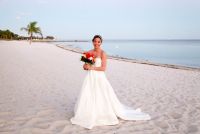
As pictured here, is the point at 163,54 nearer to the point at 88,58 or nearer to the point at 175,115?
the point at 175,115

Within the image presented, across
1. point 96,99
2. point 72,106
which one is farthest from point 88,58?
point 72,106

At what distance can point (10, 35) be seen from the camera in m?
104

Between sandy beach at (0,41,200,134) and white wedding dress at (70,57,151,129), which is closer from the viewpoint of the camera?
sandy beach at (0,41,200,134)

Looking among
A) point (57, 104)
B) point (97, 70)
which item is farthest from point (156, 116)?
point (57, 104)

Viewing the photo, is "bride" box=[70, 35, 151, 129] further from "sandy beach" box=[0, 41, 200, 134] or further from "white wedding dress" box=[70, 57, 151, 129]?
"sandy beach" box=[0, 41, 200, 134]

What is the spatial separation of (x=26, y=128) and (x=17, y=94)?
313 centimetres

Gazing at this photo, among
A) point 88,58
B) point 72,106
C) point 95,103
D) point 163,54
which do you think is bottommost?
point 163,54

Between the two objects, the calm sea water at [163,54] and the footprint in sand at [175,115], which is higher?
the footprint in sand at [175,115]

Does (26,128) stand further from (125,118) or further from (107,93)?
(125,118)

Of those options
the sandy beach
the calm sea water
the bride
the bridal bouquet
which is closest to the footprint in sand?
the sandy beach

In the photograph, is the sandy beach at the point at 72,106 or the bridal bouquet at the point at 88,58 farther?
the bridal bouquet at the point at 88,58

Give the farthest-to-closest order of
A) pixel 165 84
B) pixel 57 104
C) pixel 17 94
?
1. pixel 165 84
2. pixel 17 94
3. pixel 57 104

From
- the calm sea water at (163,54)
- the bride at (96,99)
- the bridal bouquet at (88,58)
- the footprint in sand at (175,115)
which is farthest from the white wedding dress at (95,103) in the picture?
the calm sea water at (163,54)

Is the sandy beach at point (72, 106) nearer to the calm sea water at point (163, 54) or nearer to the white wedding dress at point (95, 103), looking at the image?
the white wedding dress at point (95, 103)
